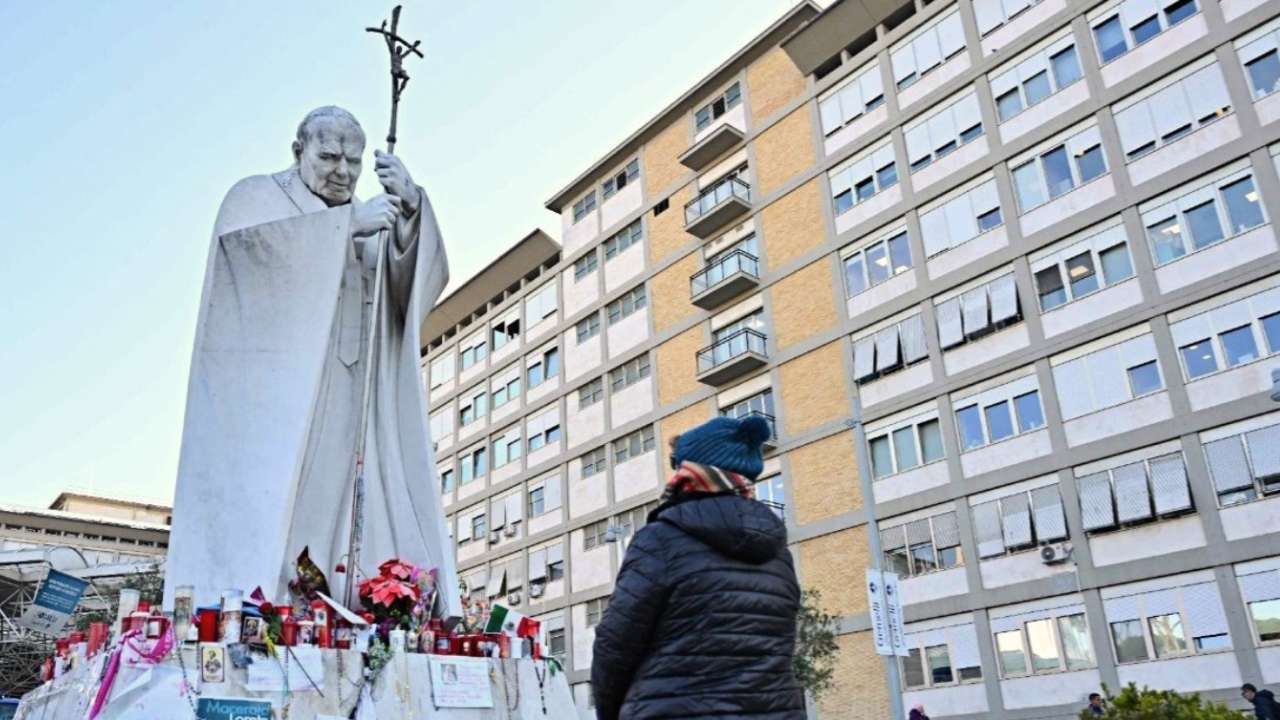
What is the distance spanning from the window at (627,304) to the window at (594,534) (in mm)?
7338

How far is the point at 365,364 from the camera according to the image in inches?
299

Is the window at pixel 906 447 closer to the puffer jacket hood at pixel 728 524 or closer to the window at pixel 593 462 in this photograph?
the window at pixel 593 462

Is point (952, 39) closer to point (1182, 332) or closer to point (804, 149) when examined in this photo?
point (804, 149)

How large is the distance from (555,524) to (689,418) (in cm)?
837

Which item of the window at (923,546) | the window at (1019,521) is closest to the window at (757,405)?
the window at (923,546)

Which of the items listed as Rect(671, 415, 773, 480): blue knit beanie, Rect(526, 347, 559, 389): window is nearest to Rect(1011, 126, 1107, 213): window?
Rect(526, 347, 559, 389): window

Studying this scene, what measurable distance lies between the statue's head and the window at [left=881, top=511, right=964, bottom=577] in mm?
22028

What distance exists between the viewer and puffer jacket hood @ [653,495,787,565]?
3041mm

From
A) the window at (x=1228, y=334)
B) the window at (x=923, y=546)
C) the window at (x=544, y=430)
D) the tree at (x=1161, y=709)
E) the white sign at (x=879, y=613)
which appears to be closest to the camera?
the tree at (x=1161, y=709)

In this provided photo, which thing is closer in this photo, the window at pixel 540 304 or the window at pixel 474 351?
the window at pixel 540 304

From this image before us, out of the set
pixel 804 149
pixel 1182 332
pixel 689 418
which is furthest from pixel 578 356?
pixel 1182 332

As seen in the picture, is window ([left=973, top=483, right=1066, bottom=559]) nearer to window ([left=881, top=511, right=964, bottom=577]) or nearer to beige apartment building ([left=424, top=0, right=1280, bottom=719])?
beige apartment building ([left=424, top=0, right=1280, bottom=719])

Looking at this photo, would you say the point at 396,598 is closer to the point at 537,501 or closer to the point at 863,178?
the point at 863,178

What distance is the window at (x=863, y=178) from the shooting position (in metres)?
31.3
